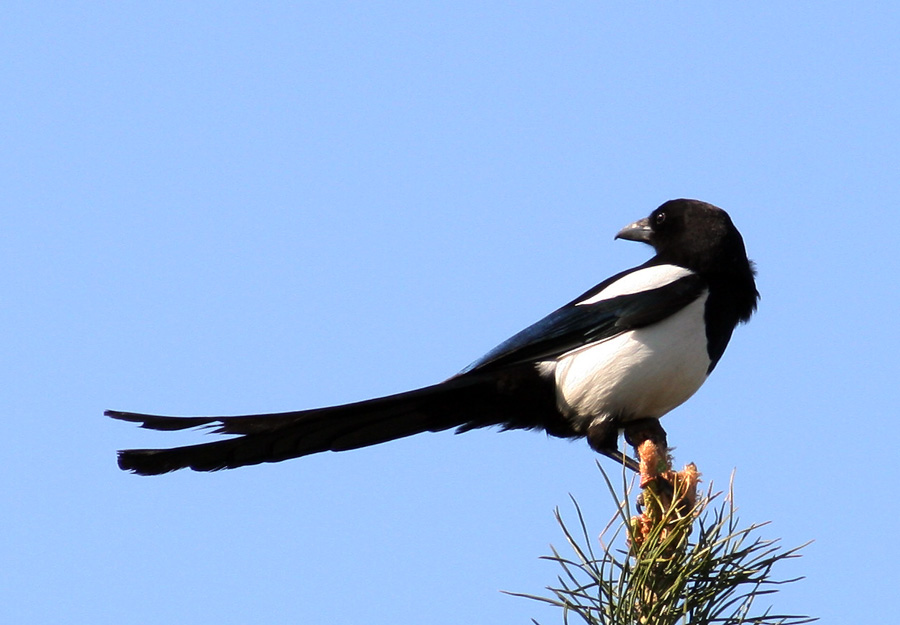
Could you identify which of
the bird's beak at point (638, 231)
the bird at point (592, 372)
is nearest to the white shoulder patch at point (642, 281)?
the bird at point (592, 372)

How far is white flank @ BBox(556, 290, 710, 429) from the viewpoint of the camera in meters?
3.84

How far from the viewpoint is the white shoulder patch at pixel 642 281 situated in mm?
4043

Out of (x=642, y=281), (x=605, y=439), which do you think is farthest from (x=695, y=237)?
(x=605, y=439)

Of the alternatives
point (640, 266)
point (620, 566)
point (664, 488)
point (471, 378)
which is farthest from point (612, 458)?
point (620, 566)

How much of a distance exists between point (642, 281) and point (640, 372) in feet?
1.26

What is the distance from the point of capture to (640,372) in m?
3.83

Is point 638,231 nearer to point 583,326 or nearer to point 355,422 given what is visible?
point 583,326

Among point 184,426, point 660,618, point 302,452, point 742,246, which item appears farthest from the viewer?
point 742,246

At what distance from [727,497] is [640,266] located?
6.57 ft

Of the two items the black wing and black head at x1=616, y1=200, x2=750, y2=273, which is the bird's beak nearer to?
black head at x1=616, y1=200, x2=750, y2=273

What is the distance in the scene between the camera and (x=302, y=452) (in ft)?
12.1

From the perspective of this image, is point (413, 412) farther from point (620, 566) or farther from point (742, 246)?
point (620, 566)

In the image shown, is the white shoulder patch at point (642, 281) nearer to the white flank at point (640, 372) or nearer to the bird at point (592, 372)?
the bird at point (592, 372)

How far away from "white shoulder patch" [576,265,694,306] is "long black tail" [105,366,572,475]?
38 centimetres
